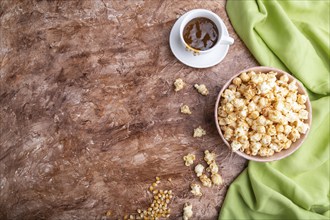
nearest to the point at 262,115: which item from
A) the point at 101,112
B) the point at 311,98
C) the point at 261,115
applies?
the point at 261,115

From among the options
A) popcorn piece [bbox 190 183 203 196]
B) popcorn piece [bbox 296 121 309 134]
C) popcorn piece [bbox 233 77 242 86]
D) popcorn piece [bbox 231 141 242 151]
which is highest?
popcorn piece [bbox 233 77 242 86]

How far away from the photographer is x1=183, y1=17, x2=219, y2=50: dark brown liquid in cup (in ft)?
4.81

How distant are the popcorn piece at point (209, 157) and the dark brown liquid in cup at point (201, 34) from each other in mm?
409

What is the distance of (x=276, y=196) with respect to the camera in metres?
1.49

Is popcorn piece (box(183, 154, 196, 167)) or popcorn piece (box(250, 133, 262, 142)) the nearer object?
popcorn piece (box(250, 133, 262, 142))

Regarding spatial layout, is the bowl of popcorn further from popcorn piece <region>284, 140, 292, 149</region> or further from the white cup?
the white cup

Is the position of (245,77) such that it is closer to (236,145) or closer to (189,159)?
(236,145)

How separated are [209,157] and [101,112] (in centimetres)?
47

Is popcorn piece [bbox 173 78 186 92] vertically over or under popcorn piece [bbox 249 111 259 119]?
over

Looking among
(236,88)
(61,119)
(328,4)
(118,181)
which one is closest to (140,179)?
(118,181)

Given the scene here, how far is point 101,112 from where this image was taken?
1.55 meters

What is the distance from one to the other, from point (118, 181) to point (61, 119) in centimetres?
34

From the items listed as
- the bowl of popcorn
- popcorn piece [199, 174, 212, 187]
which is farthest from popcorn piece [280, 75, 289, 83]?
popcorn piece [199, 174, 212, 187]

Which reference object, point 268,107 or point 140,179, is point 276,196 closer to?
point 268,107
